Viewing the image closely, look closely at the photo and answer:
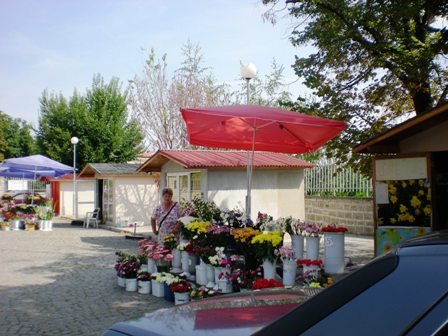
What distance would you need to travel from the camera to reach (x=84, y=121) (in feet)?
107

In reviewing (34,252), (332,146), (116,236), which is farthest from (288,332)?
(116,236)

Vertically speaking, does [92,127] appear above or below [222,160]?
above

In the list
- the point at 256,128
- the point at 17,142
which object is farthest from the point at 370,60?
the point at 17,142

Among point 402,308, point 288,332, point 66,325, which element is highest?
point 402,308

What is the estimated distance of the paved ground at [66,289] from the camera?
6.47 meters

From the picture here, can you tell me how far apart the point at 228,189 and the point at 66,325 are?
1019 centimetres

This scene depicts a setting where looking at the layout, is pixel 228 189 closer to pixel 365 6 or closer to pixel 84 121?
pixel 365 6

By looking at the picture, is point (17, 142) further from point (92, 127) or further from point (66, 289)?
point (66, 289)

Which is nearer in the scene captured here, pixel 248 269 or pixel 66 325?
pixel 66 325

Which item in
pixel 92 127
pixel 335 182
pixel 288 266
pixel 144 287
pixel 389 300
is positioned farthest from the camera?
pixel 92 127

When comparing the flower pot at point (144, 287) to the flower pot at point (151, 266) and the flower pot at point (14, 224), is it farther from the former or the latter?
the flower pot at point (14, 224)

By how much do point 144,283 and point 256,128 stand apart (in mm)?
3273

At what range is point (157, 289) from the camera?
321 inches

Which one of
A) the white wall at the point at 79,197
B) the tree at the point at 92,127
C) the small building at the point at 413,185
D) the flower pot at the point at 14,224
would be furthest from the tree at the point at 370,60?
the tree at the point at 92,127
